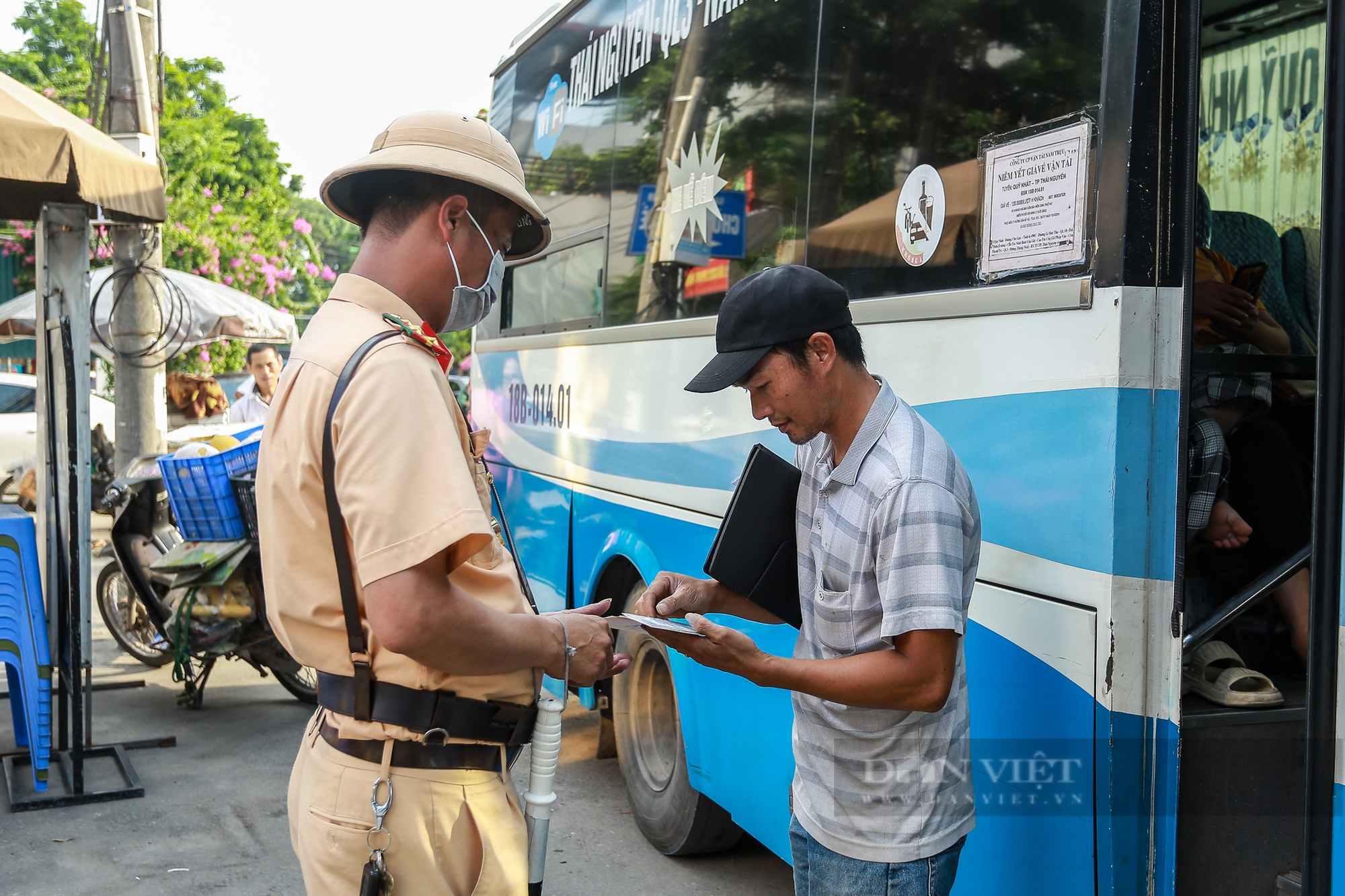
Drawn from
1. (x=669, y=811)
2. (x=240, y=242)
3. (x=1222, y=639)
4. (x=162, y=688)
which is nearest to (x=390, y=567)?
(x=1222, y=639)

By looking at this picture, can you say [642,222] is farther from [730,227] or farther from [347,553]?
[347,553]

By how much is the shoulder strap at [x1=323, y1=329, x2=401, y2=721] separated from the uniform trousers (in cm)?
12

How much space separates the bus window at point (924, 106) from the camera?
2361mm

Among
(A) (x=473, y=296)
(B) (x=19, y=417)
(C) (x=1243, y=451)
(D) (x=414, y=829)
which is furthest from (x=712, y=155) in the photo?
(B) (x=19, y=417)

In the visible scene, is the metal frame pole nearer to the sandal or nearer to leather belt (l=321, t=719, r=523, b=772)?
the sandal

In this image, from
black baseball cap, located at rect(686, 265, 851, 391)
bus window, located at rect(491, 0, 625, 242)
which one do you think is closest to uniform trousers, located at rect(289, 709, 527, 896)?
black baseball cap, located at rect(686, 265, 851, 391)

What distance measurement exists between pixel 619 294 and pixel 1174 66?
8.66ft

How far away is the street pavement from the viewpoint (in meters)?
4.06

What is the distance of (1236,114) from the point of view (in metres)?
3.96

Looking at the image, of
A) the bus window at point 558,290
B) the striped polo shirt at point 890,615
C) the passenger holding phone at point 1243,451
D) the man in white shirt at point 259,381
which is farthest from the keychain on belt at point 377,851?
the man in white shirt at point 259,381

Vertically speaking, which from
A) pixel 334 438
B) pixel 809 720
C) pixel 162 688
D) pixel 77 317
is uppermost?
pixel 77 317

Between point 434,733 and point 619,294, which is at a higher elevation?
point 619,294

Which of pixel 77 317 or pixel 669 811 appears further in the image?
pixel 77 317

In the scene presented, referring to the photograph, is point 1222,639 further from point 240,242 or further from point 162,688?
point 240,242
